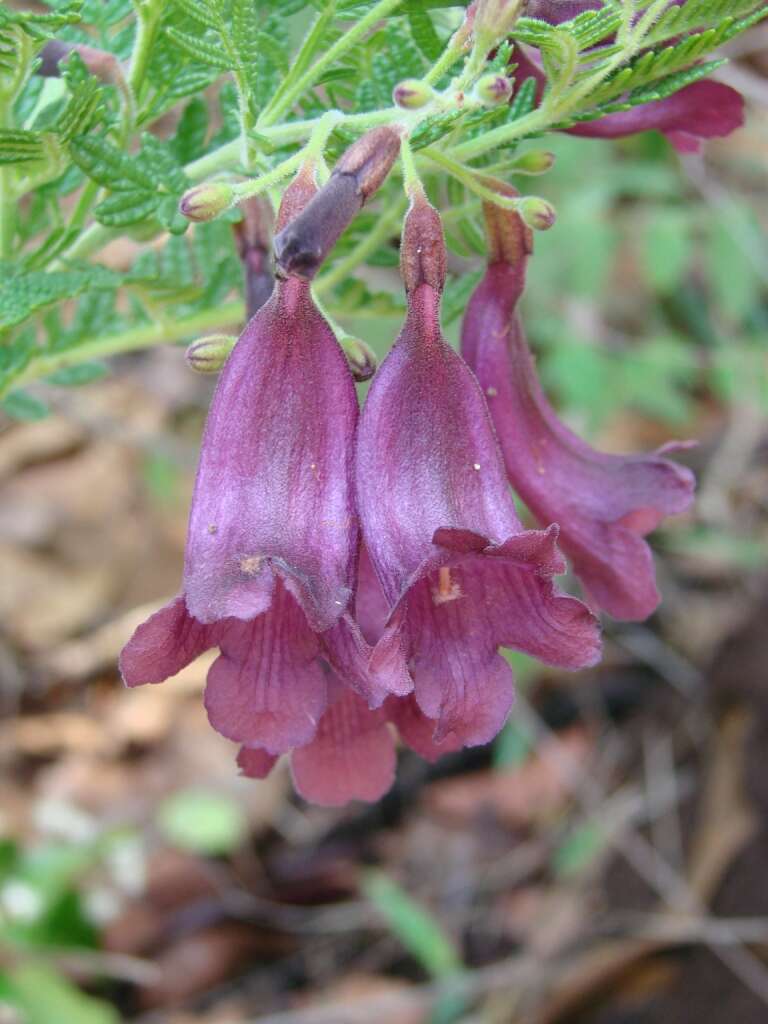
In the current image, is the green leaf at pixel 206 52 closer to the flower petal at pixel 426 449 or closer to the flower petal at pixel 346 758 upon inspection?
the flower petal at pixel 426 449

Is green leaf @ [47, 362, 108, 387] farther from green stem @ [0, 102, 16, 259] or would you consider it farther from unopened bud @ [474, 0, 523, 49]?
unopened bud @ [474, 0, 523, 49]

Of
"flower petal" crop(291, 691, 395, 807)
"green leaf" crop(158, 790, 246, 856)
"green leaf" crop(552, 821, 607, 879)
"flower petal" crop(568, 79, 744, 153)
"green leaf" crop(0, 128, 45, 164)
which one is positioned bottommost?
"green leaf" crop(552, 821, 607, 879)

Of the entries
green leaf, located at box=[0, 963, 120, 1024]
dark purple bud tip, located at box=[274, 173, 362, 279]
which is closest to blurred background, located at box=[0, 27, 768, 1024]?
green leaf, located at box=[0, 963, 120, 1024]

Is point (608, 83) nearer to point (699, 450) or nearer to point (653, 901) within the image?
point (653, 901)

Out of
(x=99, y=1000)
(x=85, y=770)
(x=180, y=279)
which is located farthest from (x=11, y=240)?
(x=85, y=770)

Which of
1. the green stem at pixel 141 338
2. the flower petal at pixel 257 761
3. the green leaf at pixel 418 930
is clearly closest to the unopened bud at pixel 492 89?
the green stem at pixel 141 338

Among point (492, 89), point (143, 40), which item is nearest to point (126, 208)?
point (143, 40)
